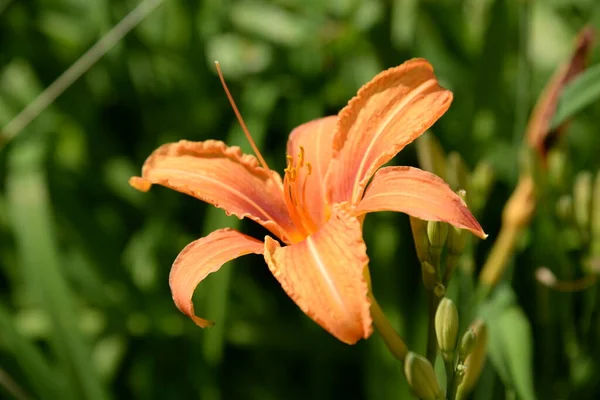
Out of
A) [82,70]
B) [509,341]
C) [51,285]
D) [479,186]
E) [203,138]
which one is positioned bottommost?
[509,341]

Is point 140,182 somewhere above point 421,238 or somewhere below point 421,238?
above

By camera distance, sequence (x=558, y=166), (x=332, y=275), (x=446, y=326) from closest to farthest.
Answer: (x=332, y=275) → (x=446, y=326) → (x=558, y=166)

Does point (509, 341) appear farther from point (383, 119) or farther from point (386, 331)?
point (383, 119)

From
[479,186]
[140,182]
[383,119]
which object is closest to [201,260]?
[140,182]

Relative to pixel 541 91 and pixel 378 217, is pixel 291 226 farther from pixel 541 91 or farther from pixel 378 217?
pixel 541 91

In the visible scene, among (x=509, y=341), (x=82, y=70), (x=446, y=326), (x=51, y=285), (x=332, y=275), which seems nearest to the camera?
(x=332, y=275)

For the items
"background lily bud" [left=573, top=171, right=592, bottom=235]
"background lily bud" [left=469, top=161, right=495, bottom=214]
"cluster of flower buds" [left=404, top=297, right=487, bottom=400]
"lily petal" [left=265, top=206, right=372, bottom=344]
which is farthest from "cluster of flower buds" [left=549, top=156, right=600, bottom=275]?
"lily petal" [left=265, top=206, right=372, bottom=344]

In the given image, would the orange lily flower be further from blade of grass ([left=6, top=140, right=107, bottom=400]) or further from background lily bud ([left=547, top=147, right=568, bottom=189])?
blade of grass ([left=6, top=140, right=107, bottom=400])

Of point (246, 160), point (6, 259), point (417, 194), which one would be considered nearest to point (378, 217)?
point (246, 160)
